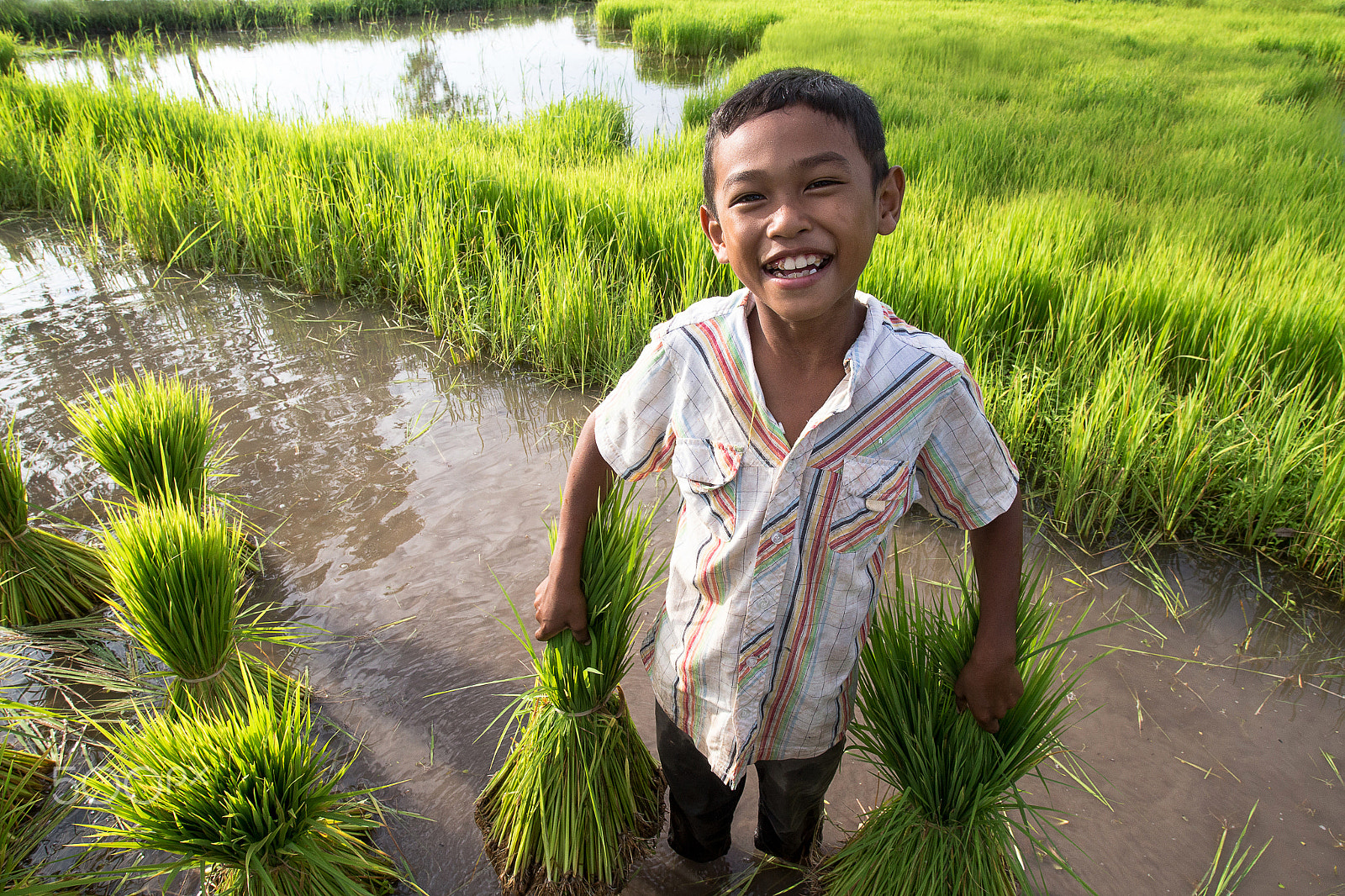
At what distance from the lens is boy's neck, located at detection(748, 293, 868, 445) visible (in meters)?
1.21

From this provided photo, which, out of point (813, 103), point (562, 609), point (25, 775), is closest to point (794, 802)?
point (562, 609)

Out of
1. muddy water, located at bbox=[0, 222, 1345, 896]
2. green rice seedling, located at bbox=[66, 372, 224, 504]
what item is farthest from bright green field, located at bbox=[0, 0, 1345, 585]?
green rice seedling, located at bbox=[66, 372, 224, 504]

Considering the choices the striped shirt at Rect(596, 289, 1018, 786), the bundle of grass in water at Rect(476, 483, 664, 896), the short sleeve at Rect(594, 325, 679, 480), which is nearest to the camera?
the striped shirt at Rect(596, 289, 1018, 786)

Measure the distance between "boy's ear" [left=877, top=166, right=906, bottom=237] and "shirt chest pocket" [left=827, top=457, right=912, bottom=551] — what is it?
1.26 feet

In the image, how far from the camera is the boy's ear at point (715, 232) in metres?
1.23

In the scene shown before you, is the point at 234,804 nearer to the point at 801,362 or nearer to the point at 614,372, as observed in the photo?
the point at 801,362

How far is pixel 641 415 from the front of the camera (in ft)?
4.29

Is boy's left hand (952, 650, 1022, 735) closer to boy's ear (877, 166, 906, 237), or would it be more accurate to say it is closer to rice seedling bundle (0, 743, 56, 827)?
boy's ear (877, 166, 906, 237)

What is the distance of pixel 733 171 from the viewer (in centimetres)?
113

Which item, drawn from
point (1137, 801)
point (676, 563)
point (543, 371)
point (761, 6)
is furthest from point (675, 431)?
point (761, 6)

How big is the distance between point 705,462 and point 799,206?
436mm

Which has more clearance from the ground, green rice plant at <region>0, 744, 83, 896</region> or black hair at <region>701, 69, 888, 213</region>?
black hair at <region>701, 69, 888, 213</region>

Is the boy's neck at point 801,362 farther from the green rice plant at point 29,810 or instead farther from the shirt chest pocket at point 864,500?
the green rice plant at point 29,810

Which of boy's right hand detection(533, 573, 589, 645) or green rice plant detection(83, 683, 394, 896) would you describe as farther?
boy's right hand detection(533, 573, 589, 645)
